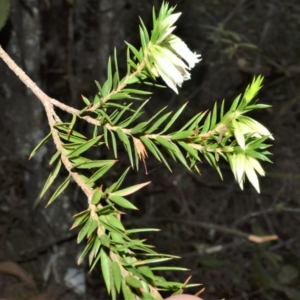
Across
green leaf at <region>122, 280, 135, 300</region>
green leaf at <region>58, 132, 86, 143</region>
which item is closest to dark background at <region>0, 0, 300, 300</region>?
green leaf at <region>58, 132, 86, 143</region>

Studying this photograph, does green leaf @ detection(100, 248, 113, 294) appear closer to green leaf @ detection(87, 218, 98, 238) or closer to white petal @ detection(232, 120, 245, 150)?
green leaf @ detection(87, 218, 98, 238)

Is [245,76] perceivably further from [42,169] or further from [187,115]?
[42,169]

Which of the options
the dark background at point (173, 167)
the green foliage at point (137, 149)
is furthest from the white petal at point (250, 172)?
the dark background at point (173, 167)

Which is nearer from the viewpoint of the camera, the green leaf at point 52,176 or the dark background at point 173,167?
the green leaf at point 52,176

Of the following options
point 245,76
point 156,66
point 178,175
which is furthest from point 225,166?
point 156,66

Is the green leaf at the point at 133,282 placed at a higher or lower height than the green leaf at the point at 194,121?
lower

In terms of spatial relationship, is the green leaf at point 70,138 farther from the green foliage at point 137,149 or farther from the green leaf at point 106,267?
the green leaf at point 106,267
